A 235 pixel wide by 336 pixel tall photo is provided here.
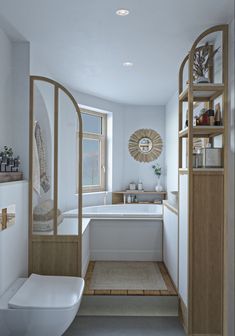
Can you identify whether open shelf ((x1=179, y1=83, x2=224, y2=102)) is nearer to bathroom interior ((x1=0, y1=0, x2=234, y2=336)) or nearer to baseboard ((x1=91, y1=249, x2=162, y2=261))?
bathroom interior ((x1=0, y1=0, x2=234, y2=336))

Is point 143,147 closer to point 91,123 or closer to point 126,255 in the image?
point 91,123

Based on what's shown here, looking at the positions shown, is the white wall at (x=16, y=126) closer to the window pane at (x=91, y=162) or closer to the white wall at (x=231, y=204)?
the white wall at (x=231, y=204)

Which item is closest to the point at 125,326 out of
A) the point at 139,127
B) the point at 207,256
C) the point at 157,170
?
the point at 207,256

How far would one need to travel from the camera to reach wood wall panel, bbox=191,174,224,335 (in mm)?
2750

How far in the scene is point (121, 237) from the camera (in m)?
4.38

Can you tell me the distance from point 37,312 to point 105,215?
2.16 metres

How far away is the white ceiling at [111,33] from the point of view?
2480 mm

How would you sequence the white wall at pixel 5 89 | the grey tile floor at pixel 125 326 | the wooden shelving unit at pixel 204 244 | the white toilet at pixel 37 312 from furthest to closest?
the white wall at pixel 5 89 < the grey tile floor at pixel 125 326 < the wooden shelving unit at pixel 204 244 < the white toilet at pixel 37 312

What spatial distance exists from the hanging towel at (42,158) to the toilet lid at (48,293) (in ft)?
2.84

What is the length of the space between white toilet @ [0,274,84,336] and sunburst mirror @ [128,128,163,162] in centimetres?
396

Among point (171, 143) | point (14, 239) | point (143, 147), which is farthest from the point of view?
point (143, 147)

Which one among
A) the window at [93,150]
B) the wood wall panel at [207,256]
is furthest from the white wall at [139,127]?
the wood wall panel at [207,256]

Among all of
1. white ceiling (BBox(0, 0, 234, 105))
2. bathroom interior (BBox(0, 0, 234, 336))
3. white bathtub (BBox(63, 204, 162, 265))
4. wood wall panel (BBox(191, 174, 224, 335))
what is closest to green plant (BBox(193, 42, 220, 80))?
bathroom interior (BBox(0, 0, 234, 336))

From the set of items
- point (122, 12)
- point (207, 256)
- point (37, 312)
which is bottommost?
point (37, 312)
